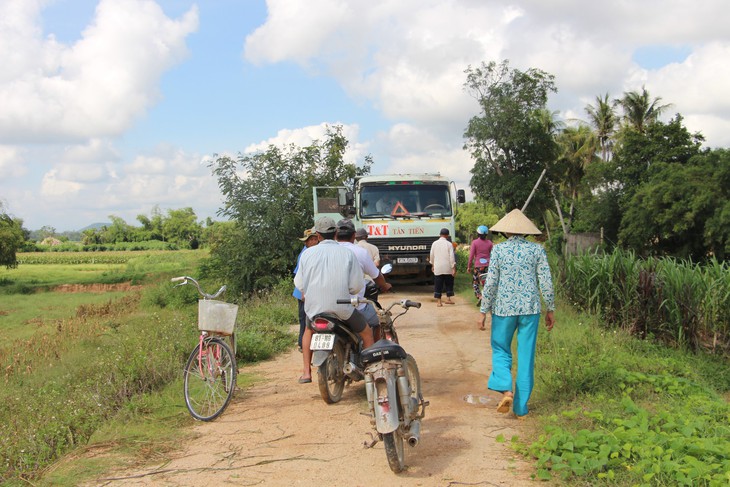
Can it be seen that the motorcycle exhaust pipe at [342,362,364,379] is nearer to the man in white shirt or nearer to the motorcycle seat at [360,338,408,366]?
the man in white shirt

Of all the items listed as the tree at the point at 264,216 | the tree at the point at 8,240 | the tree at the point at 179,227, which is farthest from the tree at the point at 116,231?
the tree at the point at 264,216

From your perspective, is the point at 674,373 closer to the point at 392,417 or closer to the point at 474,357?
the point at 474,357

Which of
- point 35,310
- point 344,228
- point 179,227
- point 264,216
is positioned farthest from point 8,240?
point 179,227

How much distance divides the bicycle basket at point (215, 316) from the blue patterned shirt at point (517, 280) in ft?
7.61

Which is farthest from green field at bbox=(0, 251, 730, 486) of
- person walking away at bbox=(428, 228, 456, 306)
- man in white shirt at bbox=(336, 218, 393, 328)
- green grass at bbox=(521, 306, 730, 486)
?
person walking away at bbox=(428, 228, 456, 306)

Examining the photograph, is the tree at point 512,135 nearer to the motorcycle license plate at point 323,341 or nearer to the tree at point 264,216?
the tree at point 264,216

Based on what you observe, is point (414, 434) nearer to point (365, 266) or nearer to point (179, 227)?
point (365, 266)

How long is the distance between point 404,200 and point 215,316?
10.3m

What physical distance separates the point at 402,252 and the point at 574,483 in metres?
11.2

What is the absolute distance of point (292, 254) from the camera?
713 inches

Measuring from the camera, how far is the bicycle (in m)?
5.84

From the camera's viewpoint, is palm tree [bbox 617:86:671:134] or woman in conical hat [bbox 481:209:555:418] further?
palm tree [bbox 617:86:671:134]

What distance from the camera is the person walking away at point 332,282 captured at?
5.62 m

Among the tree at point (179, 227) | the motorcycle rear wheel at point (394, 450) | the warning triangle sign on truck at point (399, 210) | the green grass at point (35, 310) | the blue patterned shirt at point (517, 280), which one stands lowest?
the green grass at point (35, 310)
